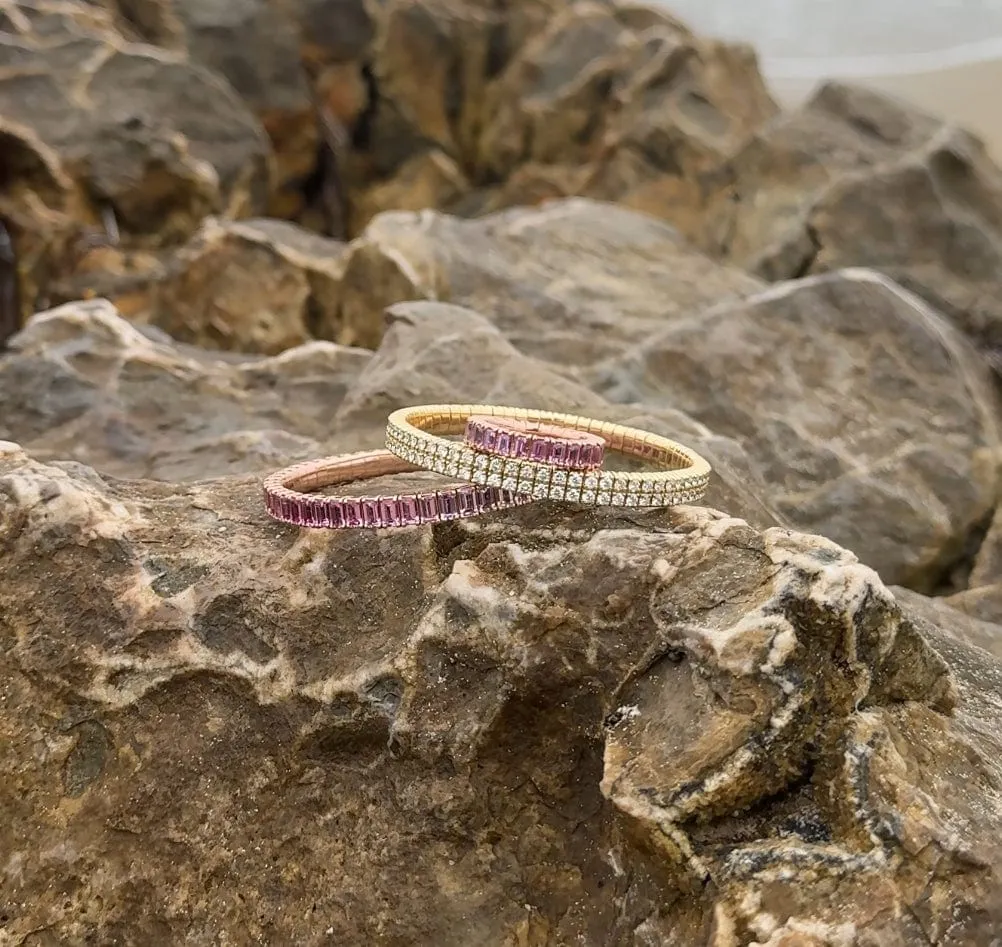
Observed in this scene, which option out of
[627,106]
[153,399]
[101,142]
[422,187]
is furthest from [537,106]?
[153,399]

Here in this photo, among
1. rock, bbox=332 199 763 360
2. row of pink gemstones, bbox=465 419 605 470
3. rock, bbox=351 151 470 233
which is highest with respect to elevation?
row of pink gemstones, bbox=465 419 605 470

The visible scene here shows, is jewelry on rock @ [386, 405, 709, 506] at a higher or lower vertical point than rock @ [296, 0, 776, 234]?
higher

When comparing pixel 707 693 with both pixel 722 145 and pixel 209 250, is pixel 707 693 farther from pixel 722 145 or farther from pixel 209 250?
pixel 722 145

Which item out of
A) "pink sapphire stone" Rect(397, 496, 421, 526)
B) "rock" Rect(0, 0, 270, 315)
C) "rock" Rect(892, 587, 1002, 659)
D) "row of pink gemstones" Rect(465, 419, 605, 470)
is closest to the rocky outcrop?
"rock" Rect(892, 587, 1002, 659)

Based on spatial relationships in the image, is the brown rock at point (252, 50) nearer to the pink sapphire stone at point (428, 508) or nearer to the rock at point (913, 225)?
the rock at point (913, 225)

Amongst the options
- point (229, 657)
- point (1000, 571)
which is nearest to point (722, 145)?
point (1000, 571)

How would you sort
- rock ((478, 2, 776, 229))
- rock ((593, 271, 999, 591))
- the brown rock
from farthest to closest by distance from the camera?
the brown rock → rock ((478, 2, 776, 229)) → rock ((593, 271, 999, 591))

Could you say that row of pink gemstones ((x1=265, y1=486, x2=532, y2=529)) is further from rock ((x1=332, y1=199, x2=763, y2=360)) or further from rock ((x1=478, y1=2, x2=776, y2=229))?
rock ((x1=478, y1=2, x2=776, y2=229))

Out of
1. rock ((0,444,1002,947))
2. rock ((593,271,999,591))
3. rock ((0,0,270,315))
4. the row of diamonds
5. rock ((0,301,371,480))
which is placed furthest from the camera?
rock ((0,0,270,315))
